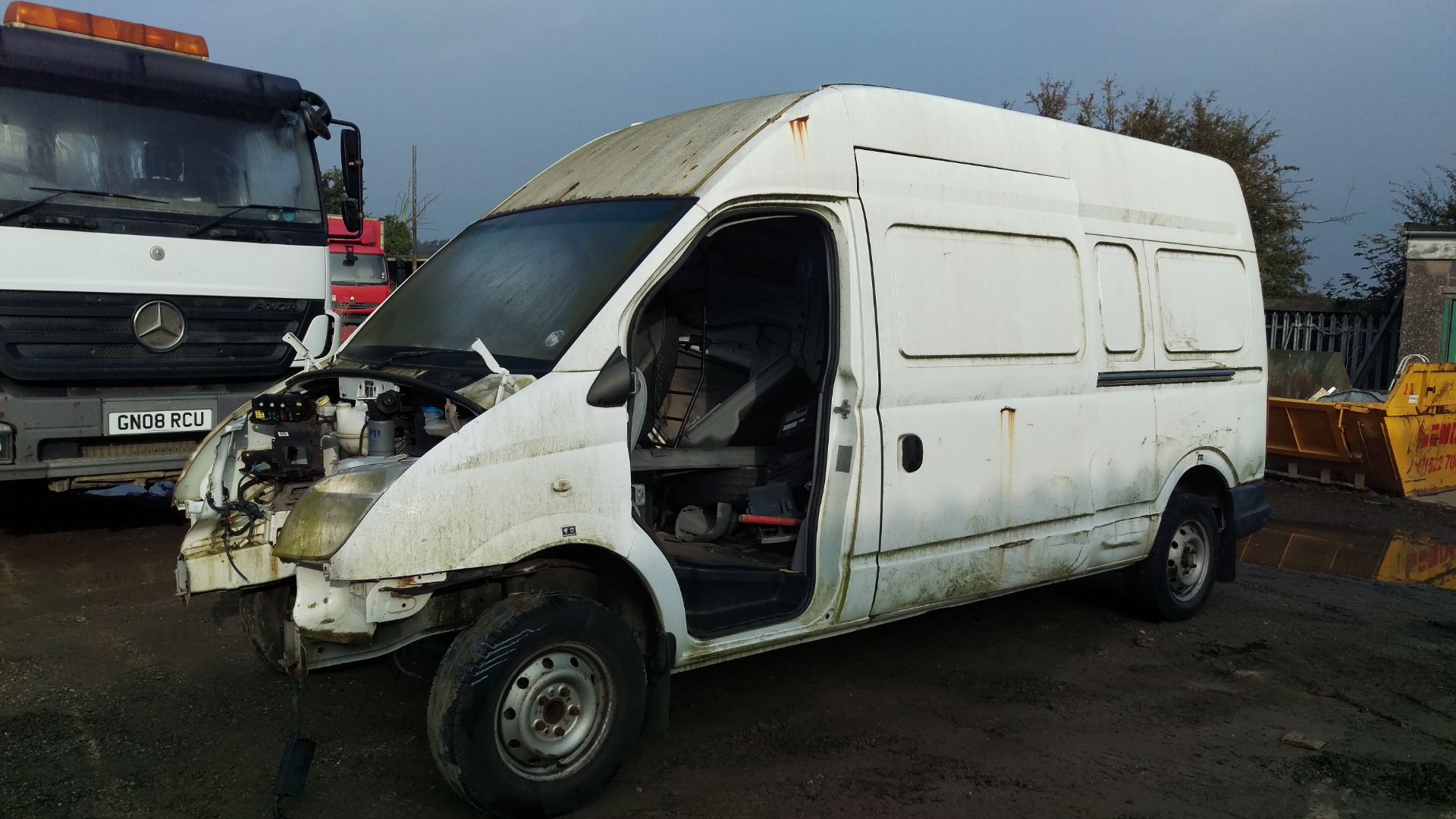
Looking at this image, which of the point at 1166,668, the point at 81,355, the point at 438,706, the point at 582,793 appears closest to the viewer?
the point at 438,706

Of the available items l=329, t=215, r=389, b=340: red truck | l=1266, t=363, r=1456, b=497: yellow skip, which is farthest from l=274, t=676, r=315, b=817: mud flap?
l=329, t=215, r=389, b=340: red truck

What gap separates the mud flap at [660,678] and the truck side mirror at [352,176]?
206 inches

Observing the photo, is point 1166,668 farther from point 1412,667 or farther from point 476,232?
point 476,232

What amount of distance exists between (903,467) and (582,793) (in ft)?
6.00

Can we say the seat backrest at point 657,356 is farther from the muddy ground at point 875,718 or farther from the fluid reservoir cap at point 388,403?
the muddy ground at point 875,718

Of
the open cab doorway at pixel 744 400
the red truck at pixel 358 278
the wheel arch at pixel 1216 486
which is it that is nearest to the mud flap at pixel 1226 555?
the wheel arch at pixel 1216 486

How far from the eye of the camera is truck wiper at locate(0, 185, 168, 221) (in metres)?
6.36

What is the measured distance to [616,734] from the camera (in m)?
3.77

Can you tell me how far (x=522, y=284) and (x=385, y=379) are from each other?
0.72 m

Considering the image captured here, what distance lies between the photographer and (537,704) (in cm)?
359

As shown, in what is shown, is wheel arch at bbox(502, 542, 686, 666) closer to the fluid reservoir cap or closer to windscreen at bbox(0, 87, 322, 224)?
the fluid reservoir cap

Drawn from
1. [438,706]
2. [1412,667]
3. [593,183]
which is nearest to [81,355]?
[593,183]

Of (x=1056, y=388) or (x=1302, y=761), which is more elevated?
(x=1056, y=388)

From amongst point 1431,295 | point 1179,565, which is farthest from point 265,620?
point 1431,295
